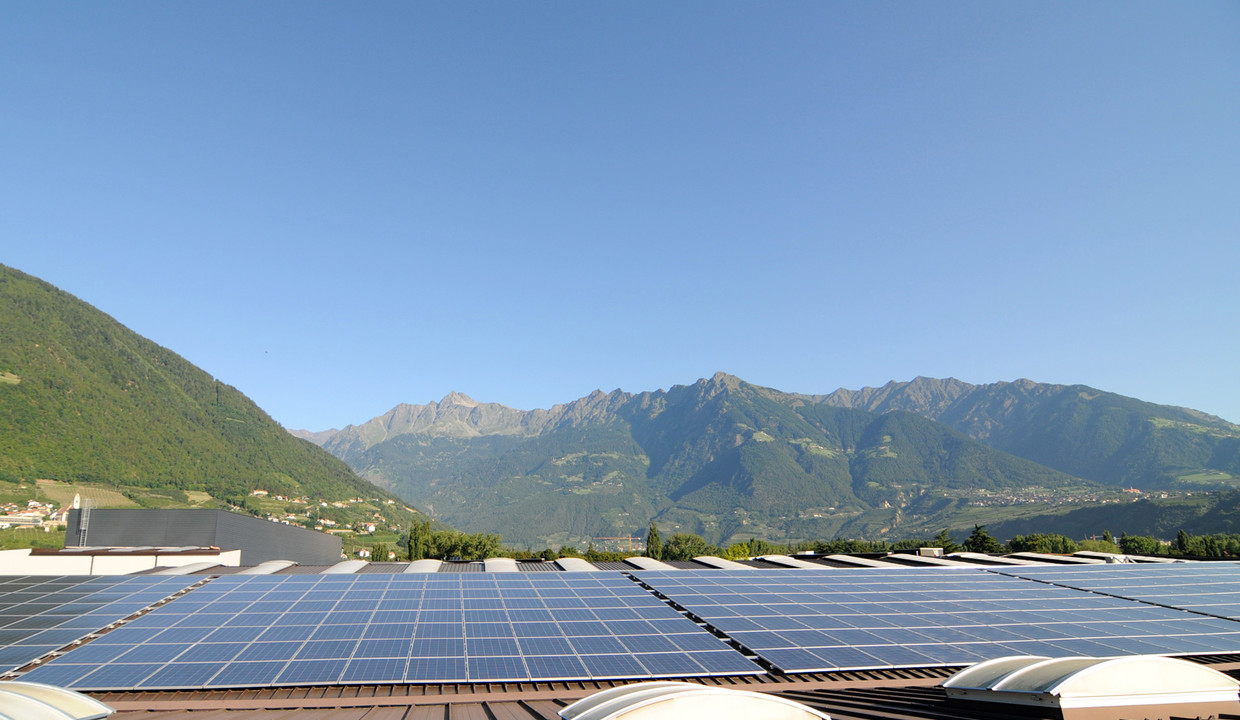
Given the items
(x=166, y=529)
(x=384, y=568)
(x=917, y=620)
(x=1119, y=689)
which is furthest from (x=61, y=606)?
(x=166, y=529)

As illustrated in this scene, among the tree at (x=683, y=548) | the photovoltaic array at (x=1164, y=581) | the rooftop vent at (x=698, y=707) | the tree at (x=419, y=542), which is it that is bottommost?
the tree at (x=683, y=548)

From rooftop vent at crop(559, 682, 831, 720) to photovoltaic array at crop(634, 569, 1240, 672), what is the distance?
10.4m

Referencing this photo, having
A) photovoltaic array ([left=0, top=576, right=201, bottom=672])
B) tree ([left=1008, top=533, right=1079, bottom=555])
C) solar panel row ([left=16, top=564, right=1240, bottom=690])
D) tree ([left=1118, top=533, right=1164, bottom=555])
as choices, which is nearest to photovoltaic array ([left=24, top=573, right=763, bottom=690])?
solar panel row ([left=16, top=564, right=1240, bottom=690])

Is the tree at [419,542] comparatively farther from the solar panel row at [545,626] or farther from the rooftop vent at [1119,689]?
the rooftop vent at [1119,689]

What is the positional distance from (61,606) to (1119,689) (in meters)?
32.6

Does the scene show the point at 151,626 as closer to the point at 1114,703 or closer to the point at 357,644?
the point at 357,644

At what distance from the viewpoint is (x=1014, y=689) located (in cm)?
1302

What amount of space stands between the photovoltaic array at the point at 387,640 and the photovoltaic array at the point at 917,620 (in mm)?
2463

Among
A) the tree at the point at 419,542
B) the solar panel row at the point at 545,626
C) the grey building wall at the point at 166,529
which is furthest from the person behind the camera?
the tree at the point at 419,542

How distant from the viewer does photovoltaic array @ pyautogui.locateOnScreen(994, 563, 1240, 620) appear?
30.8 m

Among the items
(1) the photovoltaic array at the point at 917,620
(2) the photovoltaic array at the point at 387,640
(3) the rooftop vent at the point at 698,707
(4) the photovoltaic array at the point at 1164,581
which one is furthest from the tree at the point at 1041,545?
(3) the rooftop vent at the point at 698,707

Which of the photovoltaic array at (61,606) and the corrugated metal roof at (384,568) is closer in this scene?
the photovoltaic array at (61,606)

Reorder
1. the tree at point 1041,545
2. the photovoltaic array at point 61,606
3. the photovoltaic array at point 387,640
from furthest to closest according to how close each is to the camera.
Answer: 1. the tree at point 1041,545
2. the photovoltaic array at point 61,606
3. the photovoltaic array at point 387,640

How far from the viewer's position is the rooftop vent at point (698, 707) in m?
9.75
